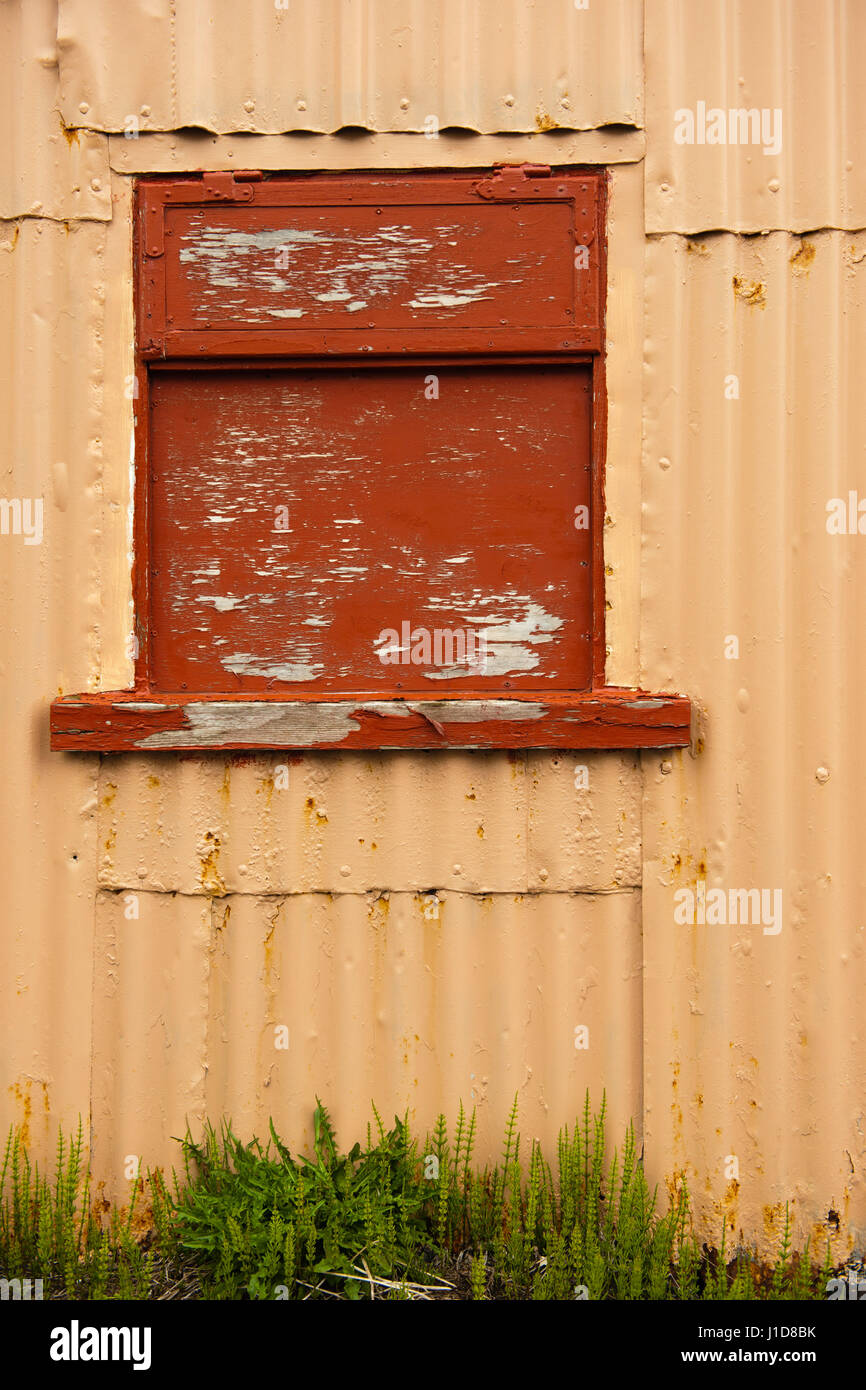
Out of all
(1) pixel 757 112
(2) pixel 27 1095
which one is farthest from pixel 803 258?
(2) pixel 27 1095

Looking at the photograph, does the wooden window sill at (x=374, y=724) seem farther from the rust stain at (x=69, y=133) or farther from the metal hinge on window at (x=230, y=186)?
the rust stain at (x=69, y=133)

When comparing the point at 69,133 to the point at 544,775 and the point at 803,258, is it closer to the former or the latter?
the point at 803,258

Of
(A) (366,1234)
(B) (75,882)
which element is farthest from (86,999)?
(A) (366,1234)

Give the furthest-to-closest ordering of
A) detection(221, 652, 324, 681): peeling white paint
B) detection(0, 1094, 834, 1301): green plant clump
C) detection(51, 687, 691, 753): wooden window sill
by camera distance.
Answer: detection(221, 652, 324, 681): peeling white paint
detection(51, 687, 691, 753): wooden window sill
detection(0, 1094, 834, 1301): green plant clump

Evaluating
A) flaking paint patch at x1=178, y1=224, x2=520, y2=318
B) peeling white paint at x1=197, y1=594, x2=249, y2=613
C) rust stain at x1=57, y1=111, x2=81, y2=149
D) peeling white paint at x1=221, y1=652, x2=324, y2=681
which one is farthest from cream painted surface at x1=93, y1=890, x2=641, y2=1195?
rust stain at x1=57, y1=111, x2=81, y2=149

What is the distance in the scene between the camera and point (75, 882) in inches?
118

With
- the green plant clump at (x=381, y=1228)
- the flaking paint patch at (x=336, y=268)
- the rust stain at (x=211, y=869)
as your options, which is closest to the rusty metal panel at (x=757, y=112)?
the flaking paint patch at (x=336, y=268)

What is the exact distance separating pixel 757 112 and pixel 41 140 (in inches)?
89.4

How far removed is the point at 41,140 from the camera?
9.89ft

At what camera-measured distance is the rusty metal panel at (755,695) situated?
9.67 ft

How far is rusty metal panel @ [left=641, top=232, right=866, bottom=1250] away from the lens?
9.67 feet

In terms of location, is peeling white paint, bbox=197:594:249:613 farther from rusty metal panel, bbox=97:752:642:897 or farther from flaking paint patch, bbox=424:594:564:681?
flaking paint patch, bbox=424:594:564:681

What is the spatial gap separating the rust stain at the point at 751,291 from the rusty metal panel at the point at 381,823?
1490 mm

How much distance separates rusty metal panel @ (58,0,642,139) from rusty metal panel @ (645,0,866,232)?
0.14 m
